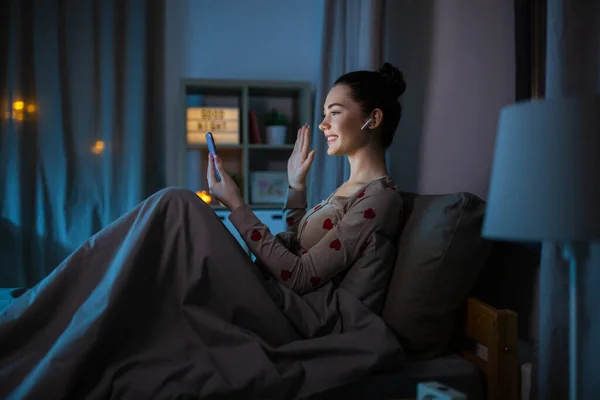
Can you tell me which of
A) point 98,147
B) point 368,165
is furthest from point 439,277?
point 98,147

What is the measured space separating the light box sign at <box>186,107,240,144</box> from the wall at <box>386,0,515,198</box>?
115cm

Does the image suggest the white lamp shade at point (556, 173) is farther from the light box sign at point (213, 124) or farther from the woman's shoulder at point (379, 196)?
the light box sign at point (213, 124)

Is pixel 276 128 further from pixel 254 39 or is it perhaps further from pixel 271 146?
pixel 254 39

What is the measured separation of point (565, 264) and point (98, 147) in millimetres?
2391

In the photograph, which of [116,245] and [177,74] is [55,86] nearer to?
[177,74]

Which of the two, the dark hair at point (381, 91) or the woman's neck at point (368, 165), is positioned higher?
the dark hair at point (381, 91)

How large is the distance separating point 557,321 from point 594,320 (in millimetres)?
55

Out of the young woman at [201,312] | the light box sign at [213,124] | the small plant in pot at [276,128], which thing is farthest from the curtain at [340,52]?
the young woman at [201,312]

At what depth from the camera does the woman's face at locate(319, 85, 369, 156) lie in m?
1.43

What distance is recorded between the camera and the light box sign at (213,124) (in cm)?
275

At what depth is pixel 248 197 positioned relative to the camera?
9.15 ft

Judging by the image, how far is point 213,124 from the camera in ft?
9.05

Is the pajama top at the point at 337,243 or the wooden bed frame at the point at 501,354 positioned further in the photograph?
the pajama top at the point at 337,243

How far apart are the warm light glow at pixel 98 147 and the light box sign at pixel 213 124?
45cm
